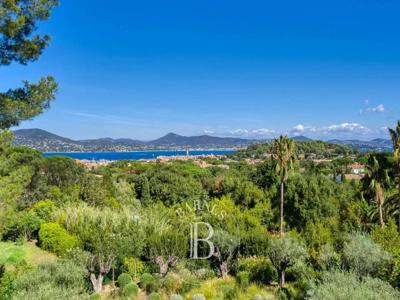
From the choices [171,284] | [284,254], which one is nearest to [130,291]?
[171,284]

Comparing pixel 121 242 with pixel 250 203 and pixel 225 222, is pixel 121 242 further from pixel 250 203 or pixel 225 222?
pixel 250 203

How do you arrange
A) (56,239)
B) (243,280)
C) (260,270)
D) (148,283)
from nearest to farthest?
(243,280) < (148,283) < (260,270) < (56,239)

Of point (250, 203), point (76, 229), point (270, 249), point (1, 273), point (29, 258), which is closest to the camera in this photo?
point (1, 273)

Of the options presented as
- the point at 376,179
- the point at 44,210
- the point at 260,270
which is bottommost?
the point at 260,270

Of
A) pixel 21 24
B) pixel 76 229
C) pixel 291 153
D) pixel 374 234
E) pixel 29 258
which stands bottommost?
pixel 29 258

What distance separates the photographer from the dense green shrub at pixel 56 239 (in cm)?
1999

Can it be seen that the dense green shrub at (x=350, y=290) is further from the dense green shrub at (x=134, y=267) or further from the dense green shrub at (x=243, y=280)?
the dense green shrub at (x=134, y=267)

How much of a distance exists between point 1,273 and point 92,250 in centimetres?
692

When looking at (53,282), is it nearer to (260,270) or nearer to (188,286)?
(188,286)

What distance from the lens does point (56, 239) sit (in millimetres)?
20469

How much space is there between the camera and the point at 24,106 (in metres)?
8.42

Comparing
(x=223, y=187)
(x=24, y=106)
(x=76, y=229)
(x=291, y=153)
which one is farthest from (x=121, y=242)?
(x=223, y=187)

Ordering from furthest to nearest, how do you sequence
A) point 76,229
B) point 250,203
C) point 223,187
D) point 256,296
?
point 223,187
point 250,203
point 76,229
point 256,296

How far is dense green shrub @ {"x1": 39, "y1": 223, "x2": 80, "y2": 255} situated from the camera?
19987 mm
